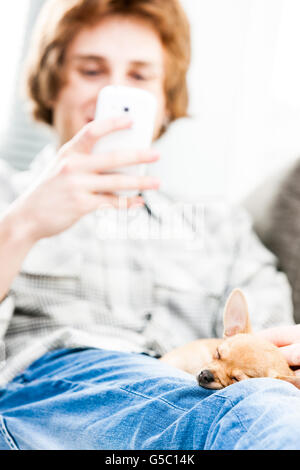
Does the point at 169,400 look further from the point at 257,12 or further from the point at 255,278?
the point at 257,12

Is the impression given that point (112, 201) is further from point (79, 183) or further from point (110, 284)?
point (110, 284)

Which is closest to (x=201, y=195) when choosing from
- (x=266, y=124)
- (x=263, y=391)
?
(x=266, y=124)

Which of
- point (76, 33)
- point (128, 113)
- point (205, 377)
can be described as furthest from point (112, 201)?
point (76, 33)

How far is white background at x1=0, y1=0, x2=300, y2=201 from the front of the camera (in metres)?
1.91

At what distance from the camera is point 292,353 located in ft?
2.62

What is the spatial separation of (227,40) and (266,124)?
38 cm

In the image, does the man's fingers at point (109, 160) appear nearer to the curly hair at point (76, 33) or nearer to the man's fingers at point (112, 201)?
the man's fingers at point (112, 201)

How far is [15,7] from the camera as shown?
1.74 m

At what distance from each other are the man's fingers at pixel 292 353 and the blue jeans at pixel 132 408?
0.16m

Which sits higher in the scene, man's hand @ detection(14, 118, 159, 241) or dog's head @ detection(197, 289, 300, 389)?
man's hand @ detection(14, 118, 159, 241)

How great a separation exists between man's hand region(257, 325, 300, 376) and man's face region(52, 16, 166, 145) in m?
0.71

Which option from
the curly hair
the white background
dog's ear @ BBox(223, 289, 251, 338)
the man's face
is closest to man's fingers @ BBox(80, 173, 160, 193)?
dog's ear @ BBox(223, 289, 251, 338)

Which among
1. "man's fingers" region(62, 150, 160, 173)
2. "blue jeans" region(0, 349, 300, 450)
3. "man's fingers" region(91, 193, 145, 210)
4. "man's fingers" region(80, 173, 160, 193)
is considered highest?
"man's fingers" region(62, 150, 160, 173)

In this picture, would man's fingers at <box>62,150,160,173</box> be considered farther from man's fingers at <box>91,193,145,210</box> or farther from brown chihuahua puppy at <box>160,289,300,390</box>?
brown chihuahua puppy at <box>160,289,300,390</box>
